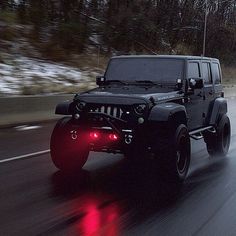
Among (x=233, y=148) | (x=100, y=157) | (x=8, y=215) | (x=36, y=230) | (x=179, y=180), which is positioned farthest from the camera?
(x=233, y=148)

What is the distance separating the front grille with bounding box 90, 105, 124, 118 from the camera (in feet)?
24.8

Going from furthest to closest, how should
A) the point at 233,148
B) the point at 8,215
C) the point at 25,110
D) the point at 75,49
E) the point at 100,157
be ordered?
1. the point at 75,49
2. the point at 25,110
3. the point at 233,148
4. the point at 100,157
5. the point at 8,215

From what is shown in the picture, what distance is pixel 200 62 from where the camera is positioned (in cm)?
977

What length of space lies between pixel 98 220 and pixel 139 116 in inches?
84.9

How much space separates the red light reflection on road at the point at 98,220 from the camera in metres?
5.24

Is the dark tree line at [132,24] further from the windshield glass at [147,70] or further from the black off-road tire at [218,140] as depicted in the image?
the windshield glass at [147,70]

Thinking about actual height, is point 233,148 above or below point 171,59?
below

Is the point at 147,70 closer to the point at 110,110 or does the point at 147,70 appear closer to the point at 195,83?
the point at 195,83

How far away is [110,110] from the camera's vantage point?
24.9ft

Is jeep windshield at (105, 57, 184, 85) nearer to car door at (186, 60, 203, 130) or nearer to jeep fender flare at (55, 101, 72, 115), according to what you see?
car door at (186, 60, 203, 130)

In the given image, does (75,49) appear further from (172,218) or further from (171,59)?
(172,218)

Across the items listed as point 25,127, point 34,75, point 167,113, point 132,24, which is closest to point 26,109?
point 25,127

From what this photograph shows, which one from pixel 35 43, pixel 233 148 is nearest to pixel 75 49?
pixel 35 43

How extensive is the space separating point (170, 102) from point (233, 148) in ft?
11.7
